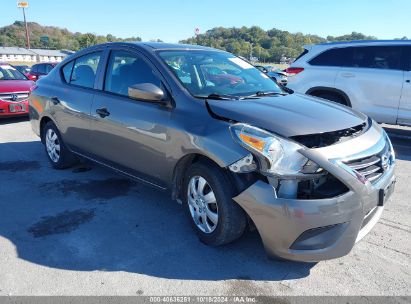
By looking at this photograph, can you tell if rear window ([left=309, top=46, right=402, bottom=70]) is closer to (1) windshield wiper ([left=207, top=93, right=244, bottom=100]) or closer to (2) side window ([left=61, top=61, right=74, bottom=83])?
(1) windshield wiper ([left=207, top=93, right=244, bottom=100])

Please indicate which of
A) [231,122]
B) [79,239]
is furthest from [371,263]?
[79,239]

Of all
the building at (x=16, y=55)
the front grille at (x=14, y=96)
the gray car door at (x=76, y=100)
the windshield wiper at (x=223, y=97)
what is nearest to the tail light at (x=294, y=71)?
the gray car door at (x=76, y=100)

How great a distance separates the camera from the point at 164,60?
371cm

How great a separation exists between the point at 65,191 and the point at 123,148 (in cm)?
117

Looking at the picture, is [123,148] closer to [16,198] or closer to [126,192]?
[126,192]

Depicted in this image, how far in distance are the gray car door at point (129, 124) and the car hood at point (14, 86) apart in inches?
227

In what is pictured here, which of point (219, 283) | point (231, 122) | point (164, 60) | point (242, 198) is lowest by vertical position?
point (219, 283)

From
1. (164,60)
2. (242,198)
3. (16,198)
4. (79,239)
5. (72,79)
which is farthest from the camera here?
(72,79)

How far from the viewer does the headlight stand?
2.63m

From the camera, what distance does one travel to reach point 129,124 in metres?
3.74

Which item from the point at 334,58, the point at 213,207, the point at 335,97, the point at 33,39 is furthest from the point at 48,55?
the point at 213,207

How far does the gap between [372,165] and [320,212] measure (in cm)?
68

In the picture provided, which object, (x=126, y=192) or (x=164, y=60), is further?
(x=126, y=192)

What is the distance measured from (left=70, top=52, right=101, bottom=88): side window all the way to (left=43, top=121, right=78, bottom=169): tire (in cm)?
85
